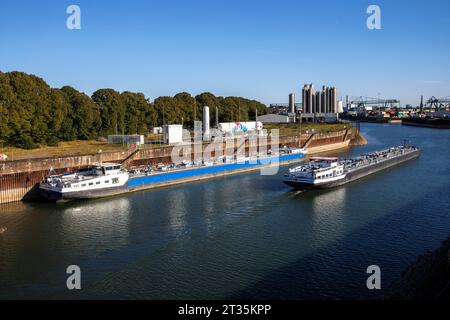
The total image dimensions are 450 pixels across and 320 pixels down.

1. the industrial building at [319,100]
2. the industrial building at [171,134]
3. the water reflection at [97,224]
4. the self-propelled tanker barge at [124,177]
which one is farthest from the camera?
the industrial building at [319,100]

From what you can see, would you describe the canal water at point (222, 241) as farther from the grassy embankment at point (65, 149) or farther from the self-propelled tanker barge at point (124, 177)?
the grassy embankment at point (65, 149)

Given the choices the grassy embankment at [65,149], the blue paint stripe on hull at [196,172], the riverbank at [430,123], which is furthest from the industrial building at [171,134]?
the riverbank at [430,123]

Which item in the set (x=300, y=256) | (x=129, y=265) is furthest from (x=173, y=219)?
(x=300, y=256)

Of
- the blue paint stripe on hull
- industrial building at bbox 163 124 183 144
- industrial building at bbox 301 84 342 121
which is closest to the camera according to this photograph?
the blue paint stripe on hull

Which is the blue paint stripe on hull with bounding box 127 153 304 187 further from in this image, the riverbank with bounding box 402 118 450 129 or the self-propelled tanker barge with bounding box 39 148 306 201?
the riverbank with bounding box 402 118 450 129

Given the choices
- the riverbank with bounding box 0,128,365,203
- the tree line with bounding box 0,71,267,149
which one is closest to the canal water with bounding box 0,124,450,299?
the riverbank with bounding box 0,128,365,203

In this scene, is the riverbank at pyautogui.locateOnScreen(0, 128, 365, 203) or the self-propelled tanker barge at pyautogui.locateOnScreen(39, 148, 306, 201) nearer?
the self-propelled tanker barge at pyautogui.locateOnScreen(39, 148, 306, 201)
